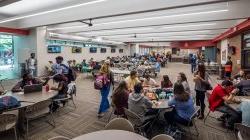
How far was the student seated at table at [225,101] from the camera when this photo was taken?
3.62m

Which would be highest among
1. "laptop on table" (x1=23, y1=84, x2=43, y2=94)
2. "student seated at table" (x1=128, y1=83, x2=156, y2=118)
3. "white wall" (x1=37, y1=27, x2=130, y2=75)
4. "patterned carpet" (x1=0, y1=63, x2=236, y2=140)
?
"white wall" (x1=37, y1=27, x2=130, y2=75)

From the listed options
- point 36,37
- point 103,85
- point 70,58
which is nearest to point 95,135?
point 103,85

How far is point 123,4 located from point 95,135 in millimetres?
4091

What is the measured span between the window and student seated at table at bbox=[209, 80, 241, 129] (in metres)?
11.6

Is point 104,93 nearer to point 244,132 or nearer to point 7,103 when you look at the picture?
point 7,103

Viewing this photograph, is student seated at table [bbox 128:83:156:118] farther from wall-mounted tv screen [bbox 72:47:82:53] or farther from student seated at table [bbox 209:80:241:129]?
wall-mounted tv screen [bbox 72:47:82:53]

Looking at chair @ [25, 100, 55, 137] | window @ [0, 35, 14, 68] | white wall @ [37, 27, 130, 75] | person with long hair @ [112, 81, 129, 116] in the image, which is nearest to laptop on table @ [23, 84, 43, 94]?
chair @ [25, 100, 55, 137]

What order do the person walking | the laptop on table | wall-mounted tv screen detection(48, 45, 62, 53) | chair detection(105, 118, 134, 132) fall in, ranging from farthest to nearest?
wall-mounted tv screen detection(48, 45, 62, 53)
the person walking
the laptop on table
chair detection(105, 118, 134, 132)

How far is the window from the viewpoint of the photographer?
1048cm

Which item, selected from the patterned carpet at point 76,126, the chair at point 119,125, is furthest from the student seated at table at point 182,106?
the chair at point 119,125

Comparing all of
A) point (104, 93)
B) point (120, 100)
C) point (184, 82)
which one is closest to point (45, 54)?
point (104, 93)

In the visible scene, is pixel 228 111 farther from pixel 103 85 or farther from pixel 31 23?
pixel 31 23

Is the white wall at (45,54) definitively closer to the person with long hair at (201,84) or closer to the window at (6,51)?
the window at (6,51)

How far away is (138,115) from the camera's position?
3.18m
